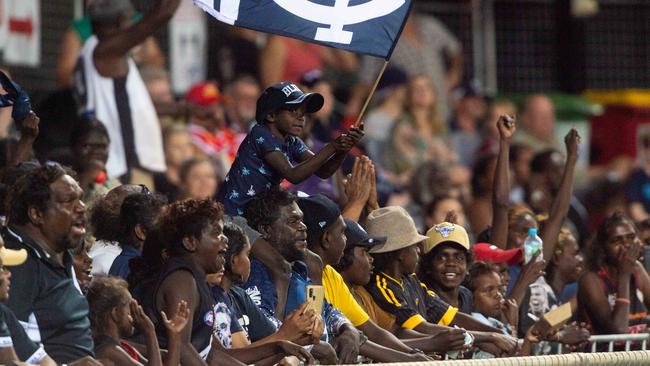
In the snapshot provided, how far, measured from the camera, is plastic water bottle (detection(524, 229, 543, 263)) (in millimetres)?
10305

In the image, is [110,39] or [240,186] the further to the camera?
[110,39]

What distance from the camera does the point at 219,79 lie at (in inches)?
618

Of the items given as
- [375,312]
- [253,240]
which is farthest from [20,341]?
[375,312]

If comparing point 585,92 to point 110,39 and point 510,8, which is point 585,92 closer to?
point 510,8

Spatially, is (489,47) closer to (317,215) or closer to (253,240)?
(317,215)

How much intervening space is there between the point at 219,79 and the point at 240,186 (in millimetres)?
7137

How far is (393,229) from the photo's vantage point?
9.14 meters

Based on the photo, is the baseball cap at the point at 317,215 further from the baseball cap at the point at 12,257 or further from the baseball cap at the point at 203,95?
the baseball cap at the point at 203,95

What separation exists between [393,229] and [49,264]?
2707mm

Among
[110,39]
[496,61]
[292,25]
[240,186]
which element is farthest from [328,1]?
[496,61]

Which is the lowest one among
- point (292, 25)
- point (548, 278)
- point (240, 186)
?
point (548, 278)

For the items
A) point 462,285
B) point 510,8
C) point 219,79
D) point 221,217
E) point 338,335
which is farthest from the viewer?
point 510,8

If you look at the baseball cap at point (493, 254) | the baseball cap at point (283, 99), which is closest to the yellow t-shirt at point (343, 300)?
the baseball cap at point (283, 99)

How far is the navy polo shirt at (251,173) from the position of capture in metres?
8.61
